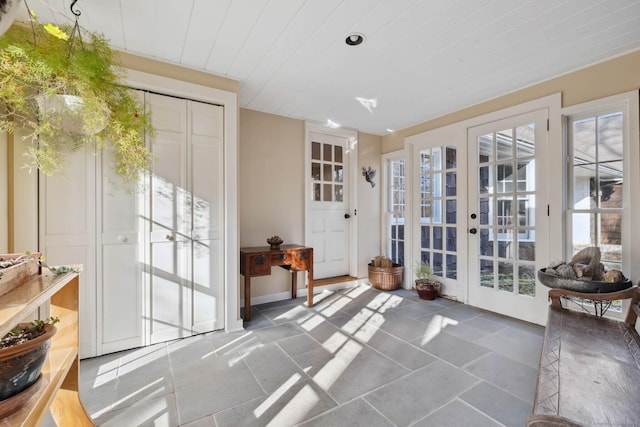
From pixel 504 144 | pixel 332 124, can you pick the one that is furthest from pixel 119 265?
pixel 504 144

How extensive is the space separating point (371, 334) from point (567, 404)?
180 cm

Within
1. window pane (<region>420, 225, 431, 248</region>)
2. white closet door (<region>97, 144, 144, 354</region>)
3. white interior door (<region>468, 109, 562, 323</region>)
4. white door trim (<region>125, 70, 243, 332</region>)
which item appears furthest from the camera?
window pane (<region>420, 225, 431, 248</region>)

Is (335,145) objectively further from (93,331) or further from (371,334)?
(93,331)

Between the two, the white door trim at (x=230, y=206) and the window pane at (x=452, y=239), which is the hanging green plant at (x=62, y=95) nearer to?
the white door trim at (x=230, y=206)

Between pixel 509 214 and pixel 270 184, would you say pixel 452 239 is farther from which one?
pixel 270 184

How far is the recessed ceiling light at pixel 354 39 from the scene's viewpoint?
215 cm

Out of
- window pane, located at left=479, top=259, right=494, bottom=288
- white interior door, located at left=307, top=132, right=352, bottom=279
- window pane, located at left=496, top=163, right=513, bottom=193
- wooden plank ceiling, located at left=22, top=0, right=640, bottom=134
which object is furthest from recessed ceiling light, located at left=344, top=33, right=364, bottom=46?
window pane, located at left=479, top=259, right=494, bottom=288

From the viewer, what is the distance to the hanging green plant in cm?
166

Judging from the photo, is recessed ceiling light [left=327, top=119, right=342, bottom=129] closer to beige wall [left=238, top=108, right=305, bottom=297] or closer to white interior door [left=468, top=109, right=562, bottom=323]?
beige wall [left=238, top=108, right=305, bottom=297]

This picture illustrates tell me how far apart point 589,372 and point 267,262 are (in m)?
2.61

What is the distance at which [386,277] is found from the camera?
166 inches

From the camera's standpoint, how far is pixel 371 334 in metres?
2.74

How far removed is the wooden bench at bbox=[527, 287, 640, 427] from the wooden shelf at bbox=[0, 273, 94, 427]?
61.0 inches

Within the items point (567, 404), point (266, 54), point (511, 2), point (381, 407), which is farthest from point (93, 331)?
point (511, 2)
